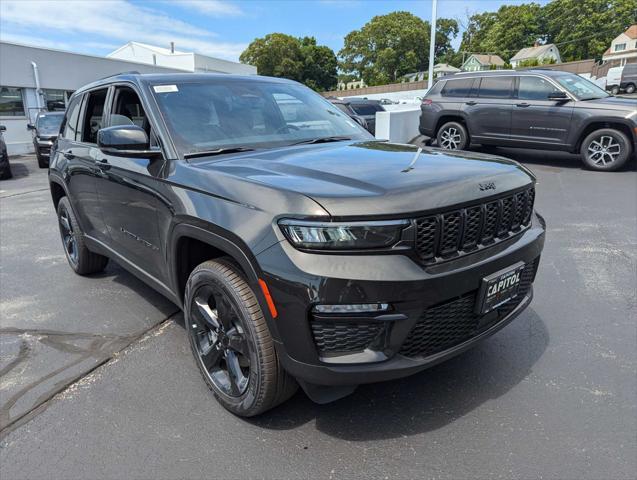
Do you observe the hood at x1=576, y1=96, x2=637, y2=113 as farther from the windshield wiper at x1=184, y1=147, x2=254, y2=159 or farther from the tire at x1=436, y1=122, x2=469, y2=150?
the windshield wiper at x1=184, y1=147, x2=254, y2=159

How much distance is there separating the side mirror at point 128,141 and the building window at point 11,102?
20.5 meters

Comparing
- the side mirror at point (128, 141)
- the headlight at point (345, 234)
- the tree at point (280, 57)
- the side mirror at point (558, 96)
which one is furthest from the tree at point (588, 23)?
the headlight at point (345, 234)

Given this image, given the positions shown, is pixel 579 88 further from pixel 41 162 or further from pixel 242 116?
pixel 41 162

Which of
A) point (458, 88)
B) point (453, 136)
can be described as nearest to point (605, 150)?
point (453, 136)

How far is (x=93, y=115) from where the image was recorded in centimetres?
409

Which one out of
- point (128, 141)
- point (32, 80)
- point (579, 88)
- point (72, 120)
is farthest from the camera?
point (32, 80)

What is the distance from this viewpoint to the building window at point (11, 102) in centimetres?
1916

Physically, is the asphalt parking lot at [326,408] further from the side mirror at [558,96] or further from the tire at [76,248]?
the side mirror at [558,96]

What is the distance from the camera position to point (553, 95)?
9.45m

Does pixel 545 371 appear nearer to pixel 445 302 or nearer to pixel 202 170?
pixel 445 302

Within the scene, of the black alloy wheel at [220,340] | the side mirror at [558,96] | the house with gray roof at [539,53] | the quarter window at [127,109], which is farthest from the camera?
the house with gray roof at [539,53]

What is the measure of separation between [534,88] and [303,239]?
966 cm

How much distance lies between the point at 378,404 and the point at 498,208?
1.25 meters

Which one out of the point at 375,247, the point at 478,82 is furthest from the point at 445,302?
the point at 478,82
